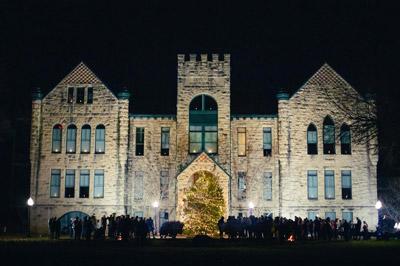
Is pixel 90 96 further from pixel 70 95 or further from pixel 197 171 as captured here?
pixel 197 171

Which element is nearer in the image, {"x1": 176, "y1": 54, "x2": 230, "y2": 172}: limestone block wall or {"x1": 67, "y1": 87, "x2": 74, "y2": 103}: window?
{"x1": 176, "y1": 54, "x2": 230, "y2": 172}: limestone block wall

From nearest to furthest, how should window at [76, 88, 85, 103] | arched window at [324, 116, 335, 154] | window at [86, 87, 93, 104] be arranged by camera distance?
1. arched window at [324, 116, 335, 154]
2. window at [86, 87, 93, 104]
3. window at [76, 88, 85, 103]

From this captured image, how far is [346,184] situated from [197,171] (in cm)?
1196

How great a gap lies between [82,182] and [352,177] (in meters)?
21.5

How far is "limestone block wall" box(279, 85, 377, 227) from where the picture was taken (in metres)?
45.1

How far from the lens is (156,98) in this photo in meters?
50.0

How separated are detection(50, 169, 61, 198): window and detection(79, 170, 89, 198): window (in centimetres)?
177

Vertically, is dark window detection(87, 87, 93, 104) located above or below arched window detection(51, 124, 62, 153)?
above

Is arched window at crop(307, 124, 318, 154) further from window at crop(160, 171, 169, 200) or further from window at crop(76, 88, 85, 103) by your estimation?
window at crop(76, 88, 85, 103)

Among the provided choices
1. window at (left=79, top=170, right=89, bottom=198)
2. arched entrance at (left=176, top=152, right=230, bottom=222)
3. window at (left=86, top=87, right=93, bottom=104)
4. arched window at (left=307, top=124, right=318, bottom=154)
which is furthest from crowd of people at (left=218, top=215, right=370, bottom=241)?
window at (left=86, top=87, right=93, bottom=104)

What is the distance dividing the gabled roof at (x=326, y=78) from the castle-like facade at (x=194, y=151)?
0.26 feet

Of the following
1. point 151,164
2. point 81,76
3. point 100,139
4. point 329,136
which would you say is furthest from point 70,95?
point 329,136

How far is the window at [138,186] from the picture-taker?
4575 cm

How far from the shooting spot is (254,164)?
45812mm
